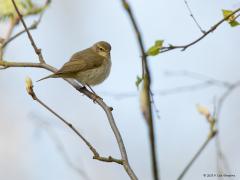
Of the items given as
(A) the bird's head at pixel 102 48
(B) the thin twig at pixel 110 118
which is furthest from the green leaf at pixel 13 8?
(A) the bird's head at pixel 102 48

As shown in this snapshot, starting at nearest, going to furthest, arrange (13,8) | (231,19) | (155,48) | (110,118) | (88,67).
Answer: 1. (155,48)
2. (110,118)
3. (231,19)
4. (13,8)
5. (88,67)

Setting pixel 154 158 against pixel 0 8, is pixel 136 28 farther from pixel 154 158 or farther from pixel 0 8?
pixel 0 8

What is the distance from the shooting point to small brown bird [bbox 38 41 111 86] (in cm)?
616

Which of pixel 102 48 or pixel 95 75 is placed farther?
pixel 102 48

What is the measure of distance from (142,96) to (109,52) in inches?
236

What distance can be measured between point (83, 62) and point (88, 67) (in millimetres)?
91

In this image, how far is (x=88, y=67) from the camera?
21.3 ft

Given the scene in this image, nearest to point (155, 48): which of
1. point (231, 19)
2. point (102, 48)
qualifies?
point (231, 19)

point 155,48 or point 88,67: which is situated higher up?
point 155,48

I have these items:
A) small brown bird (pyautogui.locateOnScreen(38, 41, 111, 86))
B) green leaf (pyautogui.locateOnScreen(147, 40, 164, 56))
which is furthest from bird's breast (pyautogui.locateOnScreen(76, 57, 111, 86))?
green leaf (pyautogui.locateOnScreen(147, 40, 164, 56))

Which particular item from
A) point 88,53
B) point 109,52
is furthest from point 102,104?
point 109,52

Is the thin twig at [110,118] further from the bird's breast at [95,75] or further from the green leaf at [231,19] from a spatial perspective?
the bird's breast at [95,75]

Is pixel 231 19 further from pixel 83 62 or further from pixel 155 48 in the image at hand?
pixel 83 62

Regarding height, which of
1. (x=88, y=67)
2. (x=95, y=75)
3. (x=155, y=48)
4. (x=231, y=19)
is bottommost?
(x=95, y=75)
